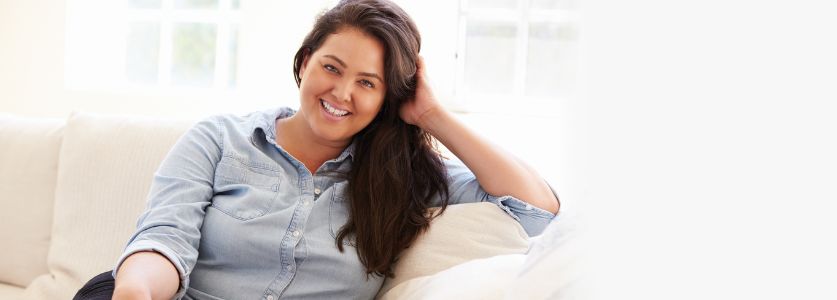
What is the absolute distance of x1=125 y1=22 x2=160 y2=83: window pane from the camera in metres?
4.45

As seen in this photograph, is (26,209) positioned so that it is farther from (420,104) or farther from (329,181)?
(420,104)

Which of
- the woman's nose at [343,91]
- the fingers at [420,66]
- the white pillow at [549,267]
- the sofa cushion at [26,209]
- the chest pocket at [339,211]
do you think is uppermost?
the fingers at [420,66]

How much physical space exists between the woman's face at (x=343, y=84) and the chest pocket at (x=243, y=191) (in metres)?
0.14

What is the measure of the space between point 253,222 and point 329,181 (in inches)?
6.9

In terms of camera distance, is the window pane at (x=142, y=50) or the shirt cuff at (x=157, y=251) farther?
the window pane at (x=142, y=50)

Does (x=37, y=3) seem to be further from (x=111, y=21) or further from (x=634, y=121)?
(x=634, y=121)

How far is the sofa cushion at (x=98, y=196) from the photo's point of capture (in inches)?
73.2

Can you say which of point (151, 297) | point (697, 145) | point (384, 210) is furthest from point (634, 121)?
point (384, 210)

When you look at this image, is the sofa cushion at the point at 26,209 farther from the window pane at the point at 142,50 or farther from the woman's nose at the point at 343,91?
the window pane at the point at 142,50

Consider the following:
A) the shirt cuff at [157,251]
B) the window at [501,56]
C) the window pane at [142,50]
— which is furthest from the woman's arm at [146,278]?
the window pane at [142,50]

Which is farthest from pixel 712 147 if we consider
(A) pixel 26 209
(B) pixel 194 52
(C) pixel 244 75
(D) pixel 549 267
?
(B) pixel 194 52

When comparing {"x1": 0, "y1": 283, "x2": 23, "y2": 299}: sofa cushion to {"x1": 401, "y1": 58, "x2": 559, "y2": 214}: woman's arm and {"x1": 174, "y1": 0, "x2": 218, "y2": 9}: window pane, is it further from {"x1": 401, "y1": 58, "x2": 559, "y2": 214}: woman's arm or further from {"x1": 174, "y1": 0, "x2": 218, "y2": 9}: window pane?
{"x1": 174, "y1": 0, "x2": 218, "y2": 9}: window pane

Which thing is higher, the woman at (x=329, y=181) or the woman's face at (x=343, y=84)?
the woman's face at (x=343, y=84)

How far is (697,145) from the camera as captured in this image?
0.81 ft
